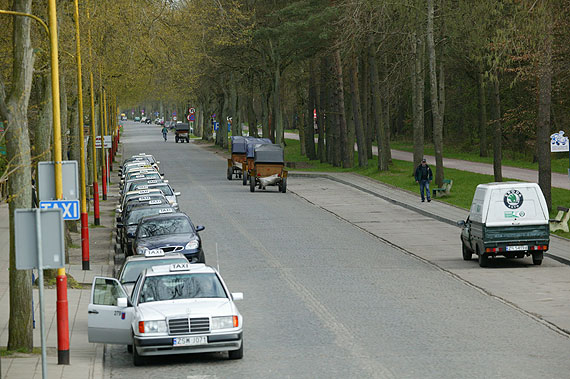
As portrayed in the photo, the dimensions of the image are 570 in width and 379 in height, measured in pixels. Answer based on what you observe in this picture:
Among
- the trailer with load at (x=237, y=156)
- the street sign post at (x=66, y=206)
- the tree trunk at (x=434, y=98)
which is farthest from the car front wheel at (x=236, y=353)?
the trailer with load at (x=237, y=156)

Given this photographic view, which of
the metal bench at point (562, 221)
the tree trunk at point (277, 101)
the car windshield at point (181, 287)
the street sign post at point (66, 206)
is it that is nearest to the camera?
the street sign post at point (66, 206)

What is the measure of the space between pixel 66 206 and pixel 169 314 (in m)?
2.35

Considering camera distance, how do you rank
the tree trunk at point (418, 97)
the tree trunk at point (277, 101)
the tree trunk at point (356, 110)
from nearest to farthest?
the tree trunk at point (418, 97)
the tree trunk at point (356, 110)
the tree trunk at point (277, 101)

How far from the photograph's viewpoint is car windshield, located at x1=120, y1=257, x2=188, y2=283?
19.3m

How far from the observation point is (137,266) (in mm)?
19547

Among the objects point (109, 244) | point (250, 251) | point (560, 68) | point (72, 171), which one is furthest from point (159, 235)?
point (560, 68)

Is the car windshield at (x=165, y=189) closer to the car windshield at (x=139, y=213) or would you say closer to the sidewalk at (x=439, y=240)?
the sidewalk at (x=439, y=240)

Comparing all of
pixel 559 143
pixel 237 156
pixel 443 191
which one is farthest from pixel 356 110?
pixel 559 143

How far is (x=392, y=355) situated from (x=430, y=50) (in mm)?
31949

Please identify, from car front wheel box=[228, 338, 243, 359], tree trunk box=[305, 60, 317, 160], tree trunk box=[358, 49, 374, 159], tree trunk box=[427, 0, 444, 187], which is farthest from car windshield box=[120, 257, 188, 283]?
tree trunk box=[305, 60, 317, 160]

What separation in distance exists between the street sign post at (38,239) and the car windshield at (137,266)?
745cm

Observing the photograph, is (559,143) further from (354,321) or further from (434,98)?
(354,321)

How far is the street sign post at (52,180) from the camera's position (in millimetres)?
14562

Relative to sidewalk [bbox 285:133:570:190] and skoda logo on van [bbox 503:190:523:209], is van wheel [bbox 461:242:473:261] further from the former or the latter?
sidewalk [bbox 285:133:570:190]
